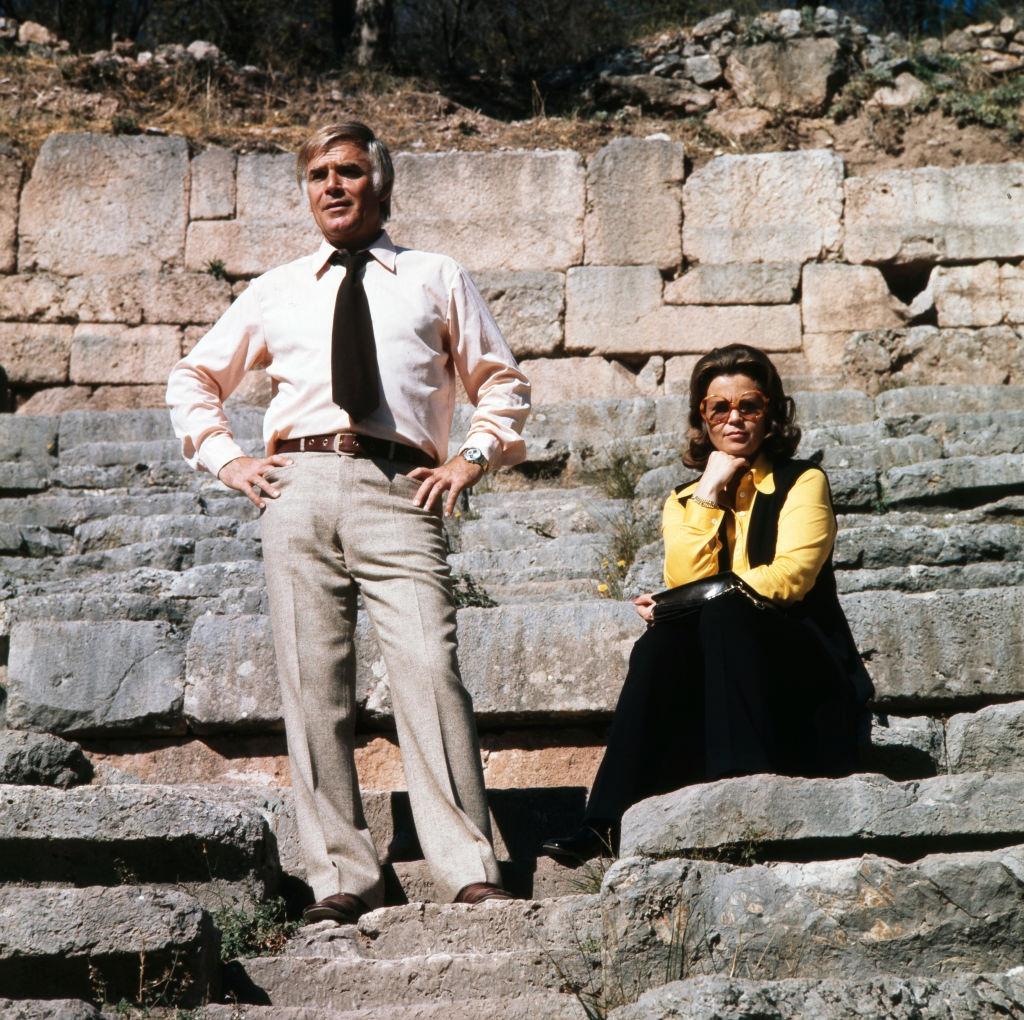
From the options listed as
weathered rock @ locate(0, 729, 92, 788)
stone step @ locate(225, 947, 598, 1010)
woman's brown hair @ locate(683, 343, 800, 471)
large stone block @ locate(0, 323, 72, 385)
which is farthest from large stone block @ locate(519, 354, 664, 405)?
stone step @ locate(225, 947, 598, 1010)

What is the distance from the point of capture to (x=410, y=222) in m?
10.7

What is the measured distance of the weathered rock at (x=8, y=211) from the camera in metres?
10.8

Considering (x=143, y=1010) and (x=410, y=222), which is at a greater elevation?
(x=410, y=222)

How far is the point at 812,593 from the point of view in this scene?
13.8ft

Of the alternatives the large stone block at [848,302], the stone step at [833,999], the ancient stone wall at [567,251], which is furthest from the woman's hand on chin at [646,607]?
the large stone block at [848,302]

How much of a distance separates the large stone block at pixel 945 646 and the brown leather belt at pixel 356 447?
146cm

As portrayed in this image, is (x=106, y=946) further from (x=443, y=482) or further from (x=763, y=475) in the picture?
(x=763, y=475)

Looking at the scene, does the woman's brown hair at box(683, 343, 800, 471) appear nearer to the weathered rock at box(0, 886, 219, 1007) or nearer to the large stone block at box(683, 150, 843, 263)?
the weathered rock at box(0, 886, 219, 1007)

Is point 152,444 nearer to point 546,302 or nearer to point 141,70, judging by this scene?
point 546,302

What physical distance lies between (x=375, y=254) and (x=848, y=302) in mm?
6437

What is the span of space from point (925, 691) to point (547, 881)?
1.31 metres

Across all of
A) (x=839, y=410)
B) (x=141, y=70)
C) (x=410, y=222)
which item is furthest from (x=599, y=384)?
(x=141, y=70)

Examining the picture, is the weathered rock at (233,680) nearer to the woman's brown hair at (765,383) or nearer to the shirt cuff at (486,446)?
the shirt cuff at (486,446)

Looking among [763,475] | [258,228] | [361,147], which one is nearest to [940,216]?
[258,228]
